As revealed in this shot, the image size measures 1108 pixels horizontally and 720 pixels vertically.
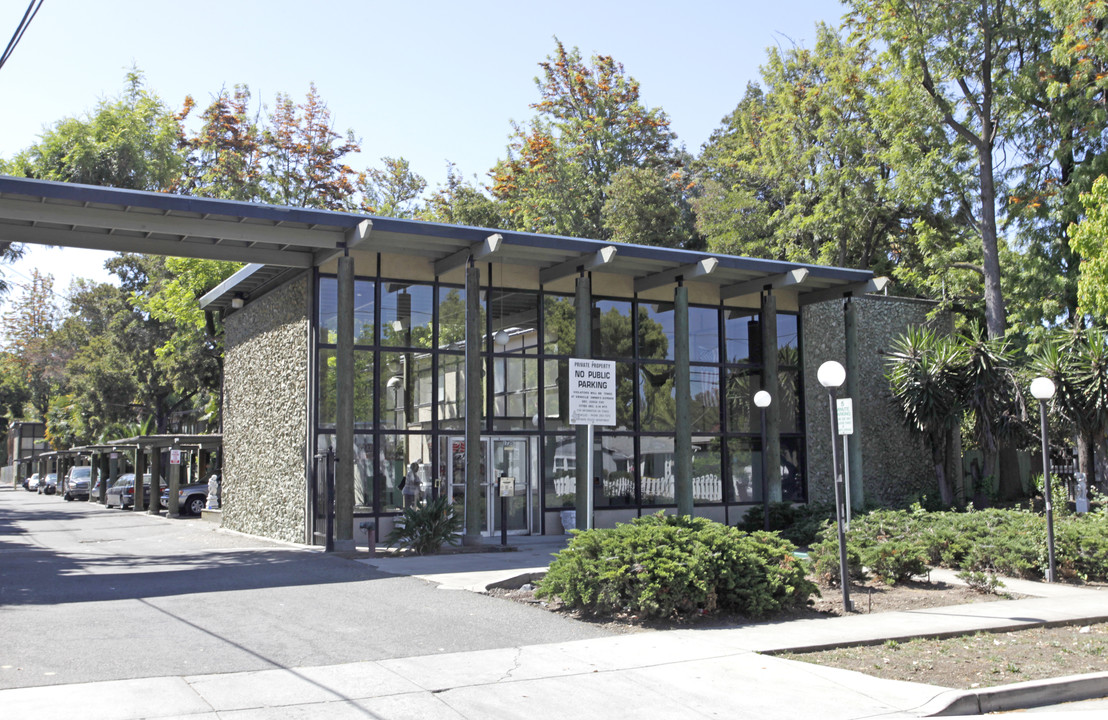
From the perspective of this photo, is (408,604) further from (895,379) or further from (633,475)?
(895,379)

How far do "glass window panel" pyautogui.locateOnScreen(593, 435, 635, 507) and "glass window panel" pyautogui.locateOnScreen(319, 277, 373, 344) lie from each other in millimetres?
5768

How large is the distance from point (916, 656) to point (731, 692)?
8.03 feet

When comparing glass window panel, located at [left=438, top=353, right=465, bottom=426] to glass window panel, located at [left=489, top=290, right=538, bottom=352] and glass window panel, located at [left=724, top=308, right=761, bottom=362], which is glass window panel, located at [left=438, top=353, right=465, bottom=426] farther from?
glass window panel, located at [left=724, top=308, right=761, bottom=362]

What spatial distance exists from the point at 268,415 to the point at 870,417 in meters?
15.2

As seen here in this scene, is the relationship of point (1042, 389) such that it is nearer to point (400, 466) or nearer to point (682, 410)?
point (682, 410)

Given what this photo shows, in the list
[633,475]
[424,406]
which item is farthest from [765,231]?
[424,406]

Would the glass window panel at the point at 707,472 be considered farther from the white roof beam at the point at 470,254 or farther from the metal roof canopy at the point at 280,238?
the white roof beam at the point at 470,254

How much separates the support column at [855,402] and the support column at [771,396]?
1678mm

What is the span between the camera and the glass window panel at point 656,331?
875 inches

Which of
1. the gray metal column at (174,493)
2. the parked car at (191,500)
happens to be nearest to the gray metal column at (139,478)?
the parked car at (191,500)

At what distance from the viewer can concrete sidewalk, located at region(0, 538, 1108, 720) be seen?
657 centimetres

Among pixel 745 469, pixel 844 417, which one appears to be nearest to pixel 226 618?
pixel 844 417

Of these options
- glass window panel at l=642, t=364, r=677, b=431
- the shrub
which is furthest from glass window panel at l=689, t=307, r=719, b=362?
the shrub

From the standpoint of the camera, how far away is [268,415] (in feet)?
69.3
